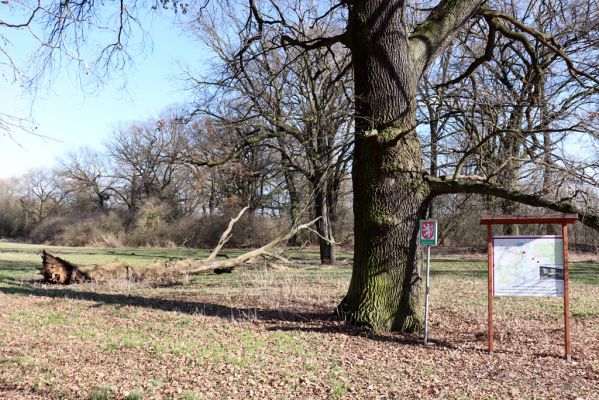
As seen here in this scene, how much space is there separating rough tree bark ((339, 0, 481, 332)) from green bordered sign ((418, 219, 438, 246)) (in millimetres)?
593

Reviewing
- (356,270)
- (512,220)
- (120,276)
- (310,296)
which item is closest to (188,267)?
(120,276)

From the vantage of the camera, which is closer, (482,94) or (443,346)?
(443,346)

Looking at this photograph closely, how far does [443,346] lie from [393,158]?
2986mm

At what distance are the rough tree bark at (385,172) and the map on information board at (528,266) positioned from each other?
54.1 inches

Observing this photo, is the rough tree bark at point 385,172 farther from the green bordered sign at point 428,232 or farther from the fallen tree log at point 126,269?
the fallen tree log at point 126,269

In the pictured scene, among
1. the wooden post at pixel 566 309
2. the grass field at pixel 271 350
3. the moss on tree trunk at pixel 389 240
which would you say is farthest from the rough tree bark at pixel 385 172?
the wooden post at pixel 566 309

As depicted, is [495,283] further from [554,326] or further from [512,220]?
[554,326]

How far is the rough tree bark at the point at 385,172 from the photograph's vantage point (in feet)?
28.5

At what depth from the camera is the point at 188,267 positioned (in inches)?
682

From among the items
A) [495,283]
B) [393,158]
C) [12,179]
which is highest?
[12,179]

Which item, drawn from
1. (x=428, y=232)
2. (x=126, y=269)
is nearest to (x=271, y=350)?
(x=428, y=232)

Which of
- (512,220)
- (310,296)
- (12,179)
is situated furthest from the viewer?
(12,179)

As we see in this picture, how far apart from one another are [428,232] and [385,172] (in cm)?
131

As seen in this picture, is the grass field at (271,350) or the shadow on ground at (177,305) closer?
the grass field at (271,350)
